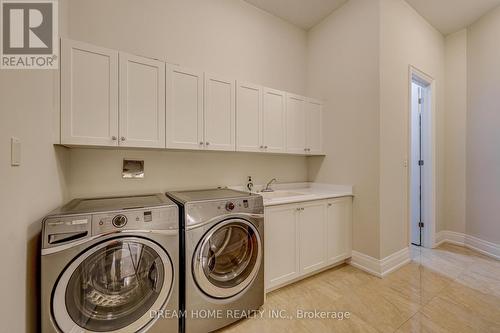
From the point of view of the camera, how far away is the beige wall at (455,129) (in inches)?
122

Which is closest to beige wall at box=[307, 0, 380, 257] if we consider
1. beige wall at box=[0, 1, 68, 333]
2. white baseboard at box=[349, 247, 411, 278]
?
white baseboard at box=[349, 247, 411, 278]

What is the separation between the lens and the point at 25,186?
108cm

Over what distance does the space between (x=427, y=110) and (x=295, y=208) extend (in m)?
Answer: 2.66

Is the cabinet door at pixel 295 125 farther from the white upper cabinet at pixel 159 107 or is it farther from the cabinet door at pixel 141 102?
the cabinet door at pixel 141 102

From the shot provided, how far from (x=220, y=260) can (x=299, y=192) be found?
139cm

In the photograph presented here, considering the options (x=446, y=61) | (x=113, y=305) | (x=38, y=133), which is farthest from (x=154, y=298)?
(x=446, y=61)

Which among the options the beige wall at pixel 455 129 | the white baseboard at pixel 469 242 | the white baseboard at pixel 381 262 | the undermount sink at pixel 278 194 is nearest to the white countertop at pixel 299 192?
the undermount sink at pixel 278 194

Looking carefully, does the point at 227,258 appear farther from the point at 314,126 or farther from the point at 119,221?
the point at 314,126

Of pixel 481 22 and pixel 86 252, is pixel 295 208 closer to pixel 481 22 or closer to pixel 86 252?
pixel 86 252

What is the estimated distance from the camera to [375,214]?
2316 millimetres

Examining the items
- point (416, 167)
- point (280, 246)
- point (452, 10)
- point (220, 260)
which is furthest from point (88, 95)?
point (452, 10)

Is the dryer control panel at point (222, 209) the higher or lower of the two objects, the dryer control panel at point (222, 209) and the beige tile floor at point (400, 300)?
the higher

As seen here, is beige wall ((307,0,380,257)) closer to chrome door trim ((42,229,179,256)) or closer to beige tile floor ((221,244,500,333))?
beige tile floor ((221,244,500,333))

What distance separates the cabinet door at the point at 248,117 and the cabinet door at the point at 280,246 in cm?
74
